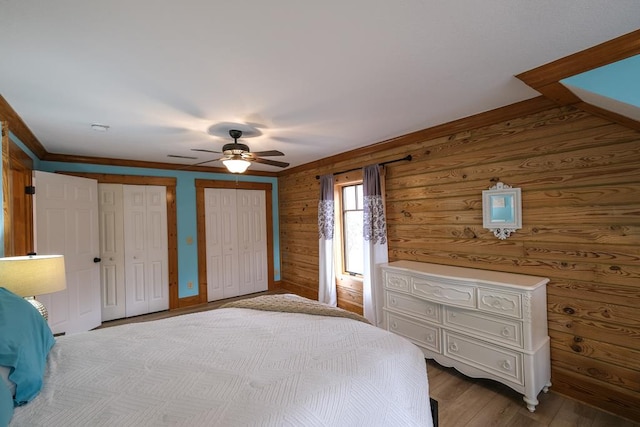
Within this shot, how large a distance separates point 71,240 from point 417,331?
4.17 m

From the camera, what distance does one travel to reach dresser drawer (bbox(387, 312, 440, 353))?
8.70ft

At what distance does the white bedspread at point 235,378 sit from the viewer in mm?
1061

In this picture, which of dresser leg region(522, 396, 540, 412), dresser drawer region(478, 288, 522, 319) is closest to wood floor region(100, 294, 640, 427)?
dresser leg region(522, 396, 540, 412)

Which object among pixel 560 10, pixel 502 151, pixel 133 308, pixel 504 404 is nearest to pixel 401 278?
pixel 504 404

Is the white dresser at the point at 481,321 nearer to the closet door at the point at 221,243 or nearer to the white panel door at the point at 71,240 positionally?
A: the closet door at the point at 221,243

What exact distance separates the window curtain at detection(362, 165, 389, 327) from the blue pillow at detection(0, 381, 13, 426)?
313 centimetres

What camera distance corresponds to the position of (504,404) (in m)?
2.17

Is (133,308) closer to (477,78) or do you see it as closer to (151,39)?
(151,39)

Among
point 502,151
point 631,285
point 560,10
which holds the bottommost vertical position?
point 631,285

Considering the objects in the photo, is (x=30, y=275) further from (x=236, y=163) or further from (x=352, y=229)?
(x=352, y=229)

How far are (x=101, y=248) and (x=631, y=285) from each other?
569 cm

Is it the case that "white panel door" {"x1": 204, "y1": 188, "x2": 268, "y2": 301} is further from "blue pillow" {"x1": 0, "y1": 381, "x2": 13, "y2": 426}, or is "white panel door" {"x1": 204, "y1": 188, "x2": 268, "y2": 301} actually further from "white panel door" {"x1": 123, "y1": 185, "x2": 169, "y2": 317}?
"blue pillow" {"x1": 0, "y1": 381, "x2": 13, "y2": 426}

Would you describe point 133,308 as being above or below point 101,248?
below

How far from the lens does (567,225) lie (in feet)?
7.30
